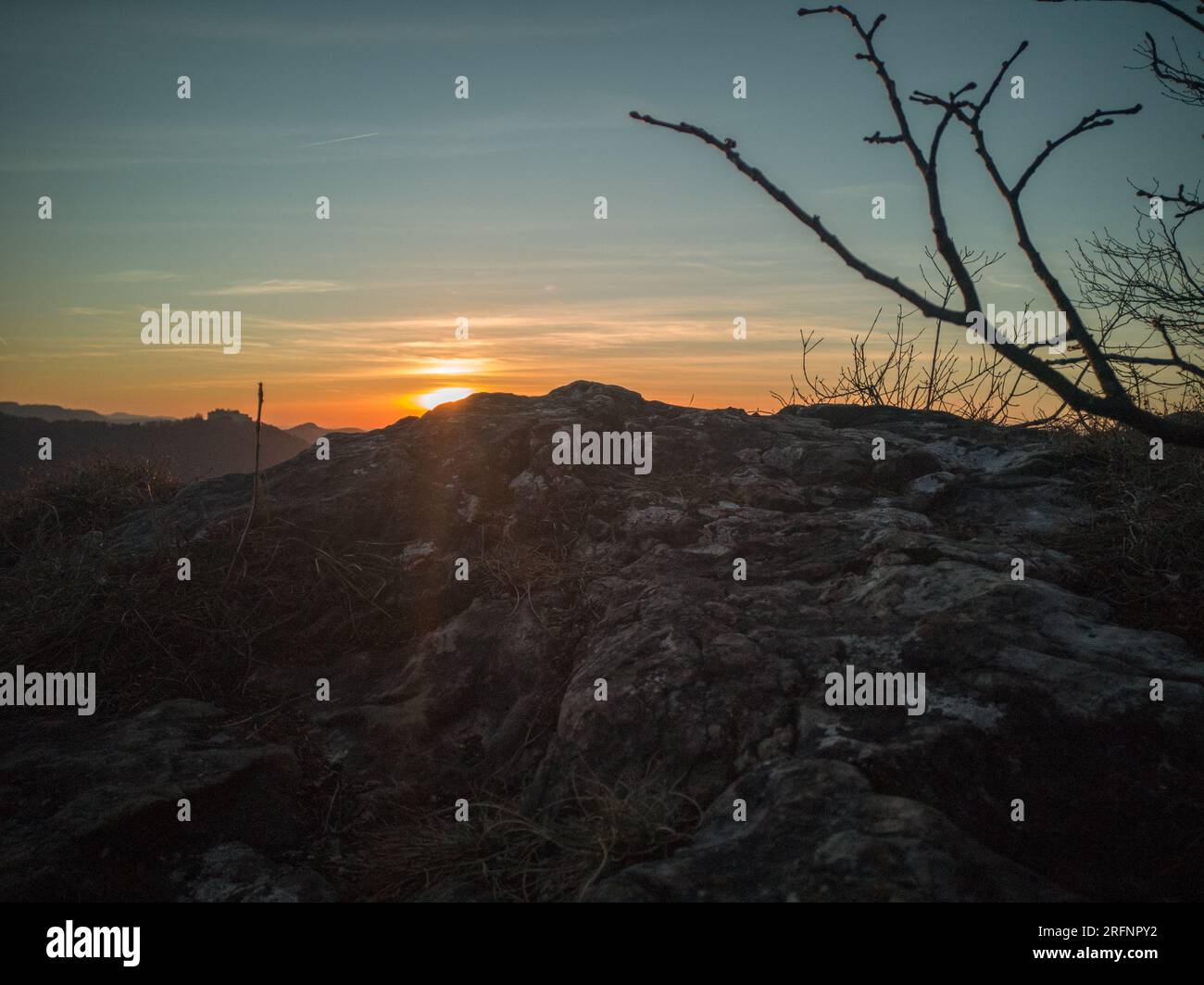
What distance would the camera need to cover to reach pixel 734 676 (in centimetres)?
280

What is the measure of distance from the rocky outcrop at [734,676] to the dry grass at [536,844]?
0.26 ft

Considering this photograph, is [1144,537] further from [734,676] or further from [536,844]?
[536,844]

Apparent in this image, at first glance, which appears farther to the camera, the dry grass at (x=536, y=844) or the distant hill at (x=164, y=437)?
the distant hill at (x=164, y=437)

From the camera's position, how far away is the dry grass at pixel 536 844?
2236 millimetres

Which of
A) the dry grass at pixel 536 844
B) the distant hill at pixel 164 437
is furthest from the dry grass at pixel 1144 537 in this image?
the distant hill at pixel 164 437

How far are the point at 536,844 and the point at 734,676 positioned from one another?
0.92m

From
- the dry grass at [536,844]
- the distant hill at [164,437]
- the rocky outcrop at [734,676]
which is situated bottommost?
the dry grass at [536,844]

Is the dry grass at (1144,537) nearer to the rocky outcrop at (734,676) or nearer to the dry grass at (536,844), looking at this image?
the rocky outcrop at (734,676)

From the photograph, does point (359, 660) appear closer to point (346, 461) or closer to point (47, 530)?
point (346, 461)

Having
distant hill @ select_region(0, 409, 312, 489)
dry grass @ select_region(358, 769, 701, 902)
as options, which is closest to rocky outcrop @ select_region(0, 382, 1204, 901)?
dry grass @ select_region(358, 769, 701, 902)

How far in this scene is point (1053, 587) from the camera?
125 inches

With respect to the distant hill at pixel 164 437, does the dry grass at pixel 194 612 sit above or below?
below

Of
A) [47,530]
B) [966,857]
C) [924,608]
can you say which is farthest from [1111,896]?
[47,530]

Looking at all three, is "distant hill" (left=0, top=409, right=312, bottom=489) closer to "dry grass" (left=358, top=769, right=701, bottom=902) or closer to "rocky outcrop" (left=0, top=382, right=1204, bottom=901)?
"rocky outcrop" (left=0, top=382, right=1204, bottom=901)
